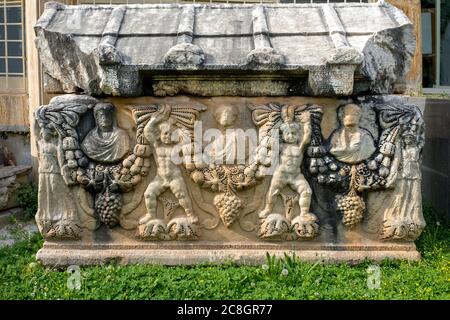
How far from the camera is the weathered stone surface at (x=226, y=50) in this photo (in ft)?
13.3

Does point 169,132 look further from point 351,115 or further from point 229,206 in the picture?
point 351,115

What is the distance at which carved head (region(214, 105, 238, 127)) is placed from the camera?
14.0 feet

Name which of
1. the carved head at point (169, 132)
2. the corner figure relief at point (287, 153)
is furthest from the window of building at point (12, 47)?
the corner figure relief at point (287, 153)

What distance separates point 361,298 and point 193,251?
4.30ft

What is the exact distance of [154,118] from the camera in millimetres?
4273

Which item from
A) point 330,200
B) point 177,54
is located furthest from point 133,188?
point 330,200

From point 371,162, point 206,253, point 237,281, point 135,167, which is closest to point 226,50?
point 135,167

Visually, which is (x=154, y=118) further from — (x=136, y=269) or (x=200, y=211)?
(x=136, y=269)

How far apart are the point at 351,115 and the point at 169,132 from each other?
1359 mm

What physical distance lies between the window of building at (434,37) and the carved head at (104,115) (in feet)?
19.3

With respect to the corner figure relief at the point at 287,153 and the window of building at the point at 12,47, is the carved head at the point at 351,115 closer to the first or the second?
the corner figure relief at the point at 287,153

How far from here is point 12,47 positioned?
706 centimetres

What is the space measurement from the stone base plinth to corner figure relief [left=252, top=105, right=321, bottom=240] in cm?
14

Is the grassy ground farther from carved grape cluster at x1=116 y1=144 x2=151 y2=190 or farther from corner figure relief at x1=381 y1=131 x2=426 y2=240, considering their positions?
carved grape cluster at x1=116 y1=144 x2=151 y2=190
